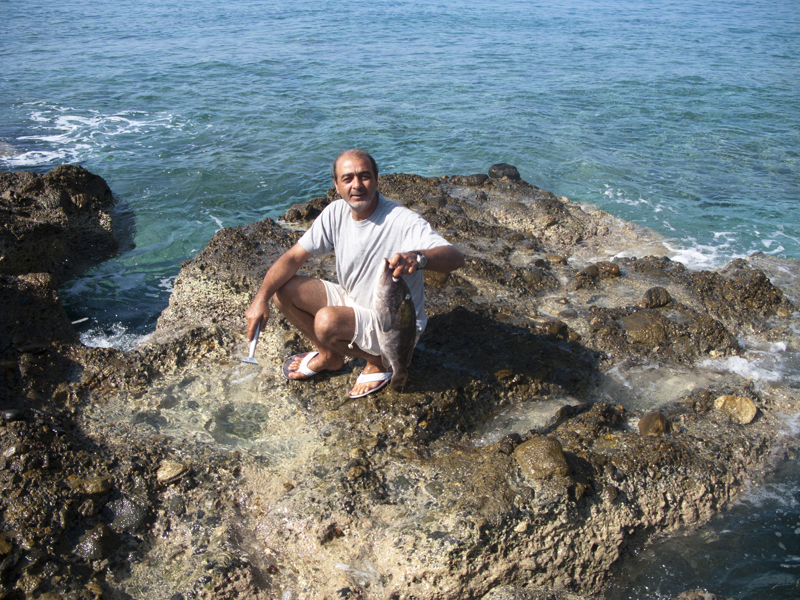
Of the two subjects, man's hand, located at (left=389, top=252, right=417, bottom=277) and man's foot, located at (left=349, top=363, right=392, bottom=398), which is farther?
man's foot, located at (left=349, top=363, right=392, bottom=398)

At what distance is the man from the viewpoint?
374cm

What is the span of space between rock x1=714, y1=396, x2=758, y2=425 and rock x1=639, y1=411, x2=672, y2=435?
575mm

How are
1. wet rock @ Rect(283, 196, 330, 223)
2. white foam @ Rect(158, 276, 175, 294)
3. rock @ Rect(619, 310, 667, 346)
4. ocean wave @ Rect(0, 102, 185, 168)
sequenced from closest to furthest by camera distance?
1. rock @ Rect(619, 310, 667, 346)
2. white foam @ Rect(158, 276, 175, 294)
3. wet rock @ Rect(283, 196, 330, 223)
4. ocean wave @ Rect(0, 102, 185, 168)

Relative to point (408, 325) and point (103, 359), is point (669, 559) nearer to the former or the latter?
point (408, 325)

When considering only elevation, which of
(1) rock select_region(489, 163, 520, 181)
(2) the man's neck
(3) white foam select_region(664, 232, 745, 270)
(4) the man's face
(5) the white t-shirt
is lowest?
(3) white foam select_region(664, 232, 745, 270)

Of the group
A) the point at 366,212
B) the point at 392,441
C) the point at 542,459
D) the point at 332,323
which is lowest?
the point at 392,441

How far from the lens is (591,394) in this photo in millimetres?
4711

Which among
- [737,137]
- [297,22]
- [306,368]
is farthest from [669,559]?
[297,22]

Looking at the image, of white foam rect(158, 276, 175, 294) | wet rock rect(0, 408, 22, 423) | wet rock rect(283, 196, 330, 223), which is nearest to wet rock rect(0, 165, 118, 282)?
white foam rect(158, 276, 175, 294)

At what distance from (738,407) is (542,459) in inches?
76.2

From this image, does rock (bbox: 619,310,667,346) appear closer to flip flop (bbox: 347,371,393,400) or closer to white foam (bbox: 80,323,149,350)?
flip flop (bbox: 347,371,393,400)

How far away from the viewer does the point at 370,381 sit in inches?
168

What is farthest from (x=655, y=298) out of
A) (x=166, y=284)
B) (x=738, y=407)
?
(x=166, y=284)

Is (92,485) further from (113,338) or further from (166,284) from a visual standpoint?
(166,284)
